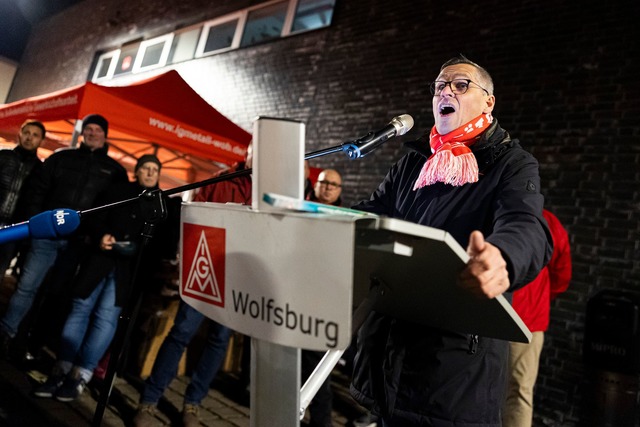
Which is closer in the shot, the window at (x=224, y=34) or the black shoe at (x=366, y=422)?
the black shoe at (x=366, y=422)

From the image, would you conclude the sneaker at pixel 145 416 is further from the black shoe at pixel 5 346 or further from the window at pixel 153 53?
the window at pixel 153 53

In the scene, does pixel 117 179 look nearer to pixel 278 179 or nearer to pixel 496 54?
pixel 278 179

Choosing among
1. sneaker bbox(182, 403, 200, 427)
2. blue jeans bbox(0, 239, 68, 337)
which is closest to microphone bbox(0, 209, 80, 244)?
sneaker bbox(182, 403, 200, 427)

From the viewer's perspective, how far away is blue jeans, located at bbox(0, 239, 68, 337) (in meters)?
4.04

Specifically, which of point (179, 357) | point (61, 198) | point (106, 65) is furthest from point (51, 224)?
point (106, 65)

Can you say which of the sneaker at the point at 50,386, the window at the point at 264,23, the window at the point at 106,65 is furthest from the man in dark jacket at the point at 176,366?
the window at the point at 106,65

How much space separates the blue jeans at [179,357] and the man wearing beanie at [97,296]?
1.80 ft

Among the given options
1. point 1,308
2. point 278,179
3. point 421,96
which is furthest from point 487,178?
point 1,308

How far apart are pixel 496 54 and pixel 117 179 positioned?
171 inches

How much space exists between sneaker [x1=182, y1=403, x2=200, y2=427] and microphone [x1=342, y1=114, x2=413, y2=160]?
244cm

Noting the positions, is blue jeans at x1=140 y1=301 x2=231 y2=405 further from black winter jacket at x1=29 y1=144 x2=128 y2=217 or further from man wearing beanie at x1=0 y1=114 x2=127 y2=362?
black winter jacket at x1=29 y1=144 x2=128 y2=217

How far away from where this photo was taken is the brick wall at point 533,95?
4.45 meters

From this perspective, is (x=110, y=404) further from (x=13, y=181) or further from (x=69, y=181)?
(x=13, y=181)

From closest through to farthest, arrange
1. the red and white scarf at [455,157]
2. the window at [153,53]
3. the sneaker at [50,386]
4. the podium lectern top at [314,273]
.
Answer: the podium lectern top at [314,273]
the red and white scarf at [455,157]
the sneaker at [50,386]
the window at [153,53]
